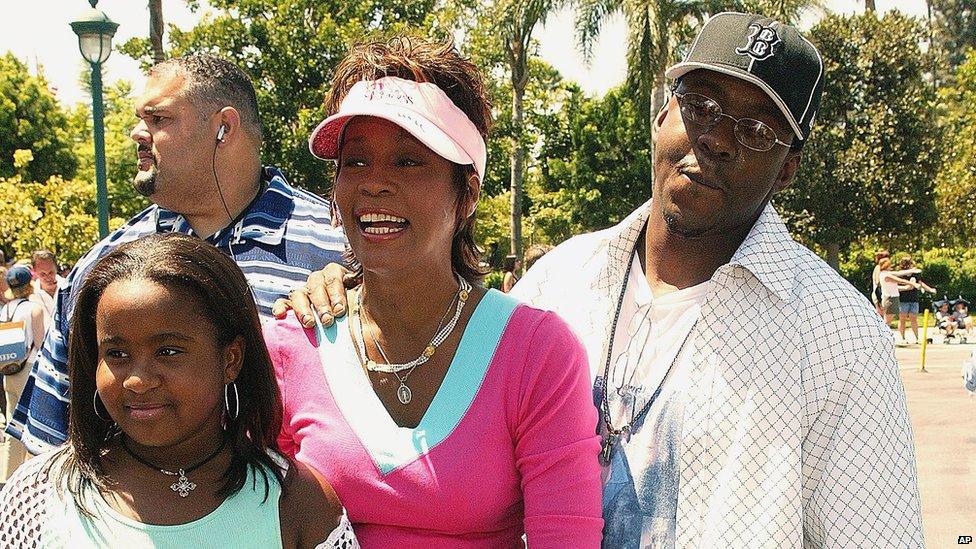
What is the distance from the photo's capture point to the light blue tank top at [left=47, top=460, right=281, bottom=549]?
2078 mm

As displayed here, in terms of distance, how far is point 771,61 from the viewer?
2.41 meters

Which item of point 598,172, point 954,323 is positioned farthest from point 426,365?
point 598,172

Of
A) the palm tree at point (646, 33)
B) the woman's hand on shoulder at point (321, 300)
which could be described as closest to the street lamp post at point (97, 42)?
the woman's hand on shoulder at point (321, 300)

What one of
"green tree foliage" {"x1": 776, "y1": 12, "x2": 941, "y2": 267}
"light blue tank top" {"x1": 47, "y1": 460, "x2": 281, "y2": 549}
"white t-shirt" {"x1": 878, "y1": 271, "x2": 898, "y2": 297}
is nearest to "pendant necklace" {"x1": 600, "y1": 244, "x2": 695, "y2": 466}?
"light blue tank top" {"x1": 47, "y1": 460, "x2": 281, "y2": 549}

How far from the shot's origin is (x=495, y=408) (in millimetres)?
2193

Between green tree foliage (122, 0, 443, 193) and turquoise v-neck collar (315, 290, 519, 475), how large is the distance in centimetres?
2061

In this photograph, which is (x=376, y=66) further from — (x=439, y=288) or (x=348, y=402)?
(x=348, y=402)

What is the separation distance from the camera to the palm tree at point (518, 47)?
838 inches

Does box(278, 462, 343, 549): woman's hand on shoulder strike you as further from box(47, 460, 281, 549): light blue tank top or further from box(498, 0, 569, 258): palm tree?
box(498, 0, 569, 258): palm tree

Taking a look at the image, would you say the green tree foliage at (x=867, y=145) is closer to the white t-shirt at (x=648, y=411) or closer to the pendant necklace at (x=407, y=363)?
the white t-shirt at (x=648, y=411)

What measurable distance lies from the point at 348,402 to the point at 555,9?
20185mm

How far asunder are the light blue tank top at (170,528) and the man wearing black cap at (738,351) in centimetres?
52

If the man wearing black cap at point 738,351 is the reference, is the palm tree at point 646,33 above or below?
above

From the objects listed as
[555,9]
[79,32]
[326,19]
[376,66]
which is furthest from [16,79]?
[376,66]
